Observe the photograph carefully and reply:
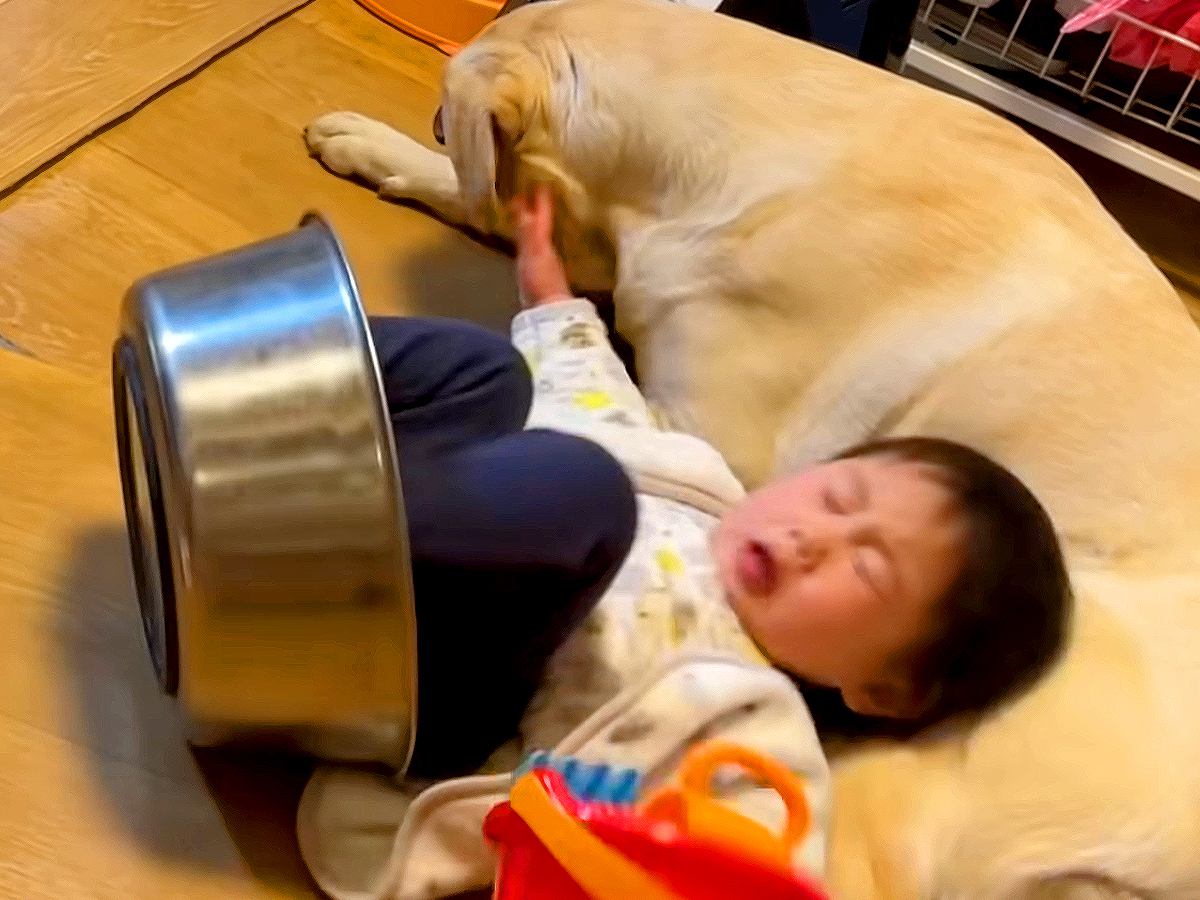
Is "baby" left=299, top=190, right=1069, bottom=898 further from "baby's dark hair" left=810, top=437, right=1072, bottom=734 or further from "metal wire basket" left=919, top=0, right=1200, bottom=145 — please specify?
"metal wire basket" left=919, top=0, right=1200, bottom=145

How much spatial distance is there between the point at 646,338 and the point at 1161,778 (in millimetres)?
548

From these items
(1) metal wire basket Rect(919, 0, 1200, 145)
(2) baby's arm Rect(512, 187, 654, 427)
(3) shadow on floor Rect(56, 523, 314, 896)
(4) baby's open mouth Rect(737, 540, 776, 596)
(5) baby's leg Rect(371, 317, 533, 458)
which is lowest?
(3) shadow on floor Rect(56, 523, 314, 896)

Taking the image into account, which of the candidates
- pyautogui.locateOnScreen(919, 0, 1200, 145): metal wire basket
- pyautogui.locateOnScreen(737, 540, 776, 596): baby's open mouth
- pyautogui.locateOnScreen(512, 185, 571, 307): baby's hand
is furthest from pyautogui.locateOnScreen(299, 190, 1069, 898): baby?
pyautogui.locateOnScreen(919, 0, 1200, 145): metal wire basket

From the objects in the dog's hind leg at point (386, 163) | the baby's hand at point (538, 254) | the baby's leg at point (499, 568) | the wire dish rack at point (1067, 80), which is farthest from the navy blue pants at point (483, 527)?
the wire dish rack at point (1067, 80)

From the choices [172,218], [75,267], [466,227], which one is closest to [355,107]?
[466,227]

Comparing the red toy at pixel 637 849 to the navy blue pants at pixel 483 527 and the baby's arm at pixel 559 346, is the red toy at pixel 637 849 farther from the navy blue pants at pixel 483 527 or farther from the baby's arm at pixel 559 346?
the baby's arm at pixel 559 346

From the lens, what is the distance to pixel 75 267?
3.90 ft

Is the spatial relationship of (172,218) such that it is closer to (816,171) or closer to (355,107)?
(355,107)

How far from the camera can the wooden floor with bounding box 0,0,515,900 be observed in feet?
2.78

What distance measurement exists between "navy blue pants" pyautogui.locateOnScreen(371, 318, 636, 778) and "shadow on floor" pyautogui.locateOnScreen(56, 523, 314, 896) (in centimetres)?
9

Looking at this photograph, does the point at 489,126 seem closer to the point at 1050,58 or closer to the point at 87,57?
the point at 87,57

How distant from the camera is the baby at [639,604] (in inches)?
33.2

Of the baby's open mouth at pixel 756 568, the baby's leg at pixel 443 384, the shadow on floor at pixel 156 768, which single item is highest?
the baby's leg at pixel 443 384

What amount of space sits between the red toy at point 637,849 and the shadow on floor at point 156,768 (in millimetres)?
175
